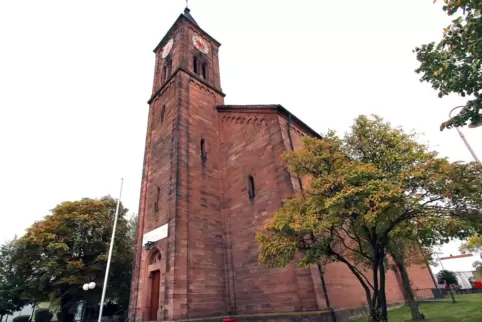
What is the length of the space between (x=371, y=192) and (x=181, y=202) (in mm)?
10378

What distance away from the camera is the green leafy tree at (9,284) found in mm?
25312

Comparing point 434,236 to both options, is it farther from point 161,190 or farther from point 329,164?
point 161,190

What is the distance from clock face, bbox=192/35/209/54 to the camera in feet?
79.7

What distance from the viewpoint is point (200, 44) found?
24797 millimetres

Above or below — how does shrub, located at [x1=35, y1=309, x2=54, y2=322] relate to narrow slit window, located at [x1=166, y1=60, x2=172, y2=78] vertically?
below

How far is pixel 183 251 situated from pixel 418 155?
1110cm

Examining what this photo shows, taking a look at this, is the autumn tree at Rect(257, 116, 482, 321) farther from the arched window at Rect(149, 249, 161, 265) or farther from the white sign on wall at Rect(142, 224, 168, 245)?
the arched window at Rect(149, 249, 161, 265)

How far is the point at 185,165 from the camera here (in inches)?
→ 653

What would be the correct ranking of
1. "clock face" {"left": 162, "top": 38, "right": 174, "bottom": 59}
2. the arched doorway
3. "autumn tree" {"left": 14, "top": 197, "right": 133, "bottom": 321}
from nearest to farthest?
1. the arched doorway
2. "autumn tree" {"left": 14, "top": 197, "right": 133, "bottom": 321}
3. "clock face" {"left": 162, "top": 38, "right": 174, "bottom": 59}

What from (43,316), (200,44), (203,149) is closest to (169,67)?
(200,44)

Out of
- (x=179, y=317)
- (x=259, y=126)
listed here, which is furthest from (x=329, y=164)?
(x=179, y=317)

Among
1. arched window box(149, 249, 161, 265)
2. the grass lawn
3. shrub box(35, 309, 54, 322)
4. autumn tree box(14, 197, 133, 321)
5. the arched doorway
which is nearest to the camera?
the grass lawn

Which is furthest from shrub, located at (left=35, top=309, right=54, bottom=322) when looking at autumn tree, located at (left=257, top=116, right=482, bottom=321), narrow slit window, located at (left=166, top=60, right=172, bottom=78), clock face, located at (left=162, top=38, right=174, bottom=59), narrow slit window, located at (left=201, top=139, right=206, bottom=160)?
autumn tree, located at (left=257, top=116, right=482, bottom=321)

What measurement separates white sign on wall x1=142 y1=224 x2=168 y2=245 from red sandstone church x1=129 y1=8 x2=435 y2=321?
6 centimetres
